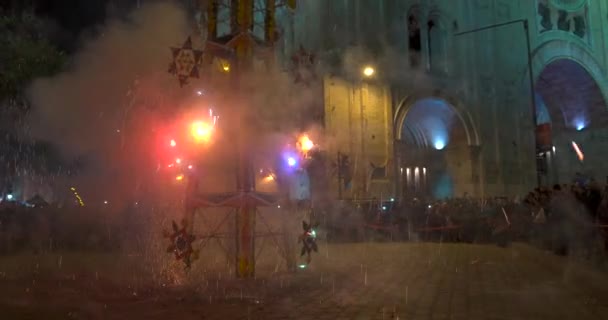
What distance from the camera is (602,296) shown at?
5570mm

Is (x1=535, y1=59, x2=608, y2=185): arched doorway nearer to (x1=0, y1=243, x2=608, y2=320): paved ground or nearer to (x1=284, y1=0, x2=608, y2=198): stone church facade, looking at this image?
(x1=284, y1=0, x2=608, y2=198): stone church facade

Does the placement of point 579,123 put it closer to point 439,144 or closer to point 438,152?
point 439,144

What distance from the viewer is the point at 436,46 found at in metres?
19.3

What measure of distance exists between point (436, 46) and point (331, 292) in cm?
1550

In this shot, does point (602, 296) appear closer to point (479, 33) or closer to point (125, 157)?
point (125, 157)

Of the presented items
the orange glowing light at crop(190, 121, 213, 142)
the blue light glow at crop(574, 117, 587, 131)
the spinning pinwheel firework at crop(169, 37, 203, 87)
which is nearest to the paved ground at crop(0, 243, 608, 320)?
the orange glowing light at crop(190, 121, 213, 142)

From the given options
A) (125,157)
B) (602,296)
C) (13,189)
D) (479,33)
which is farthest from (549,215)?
(13,189)

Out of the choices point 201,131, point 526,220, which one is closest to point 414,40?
point 526,220

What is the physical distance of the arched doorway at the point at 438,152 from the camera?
19.1 m

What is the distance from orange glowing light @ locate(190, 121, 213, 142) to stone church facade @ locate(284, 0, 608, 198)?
4.63 meters

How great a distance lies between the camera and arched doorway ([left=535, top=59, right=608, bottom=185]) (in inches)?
1021

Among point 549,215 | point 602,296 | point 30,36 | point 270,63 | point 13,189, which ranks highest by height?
point 30,36

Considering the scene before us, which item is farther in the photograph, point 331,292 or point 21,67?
point 21,67

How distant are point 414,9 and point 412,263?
491 inches
